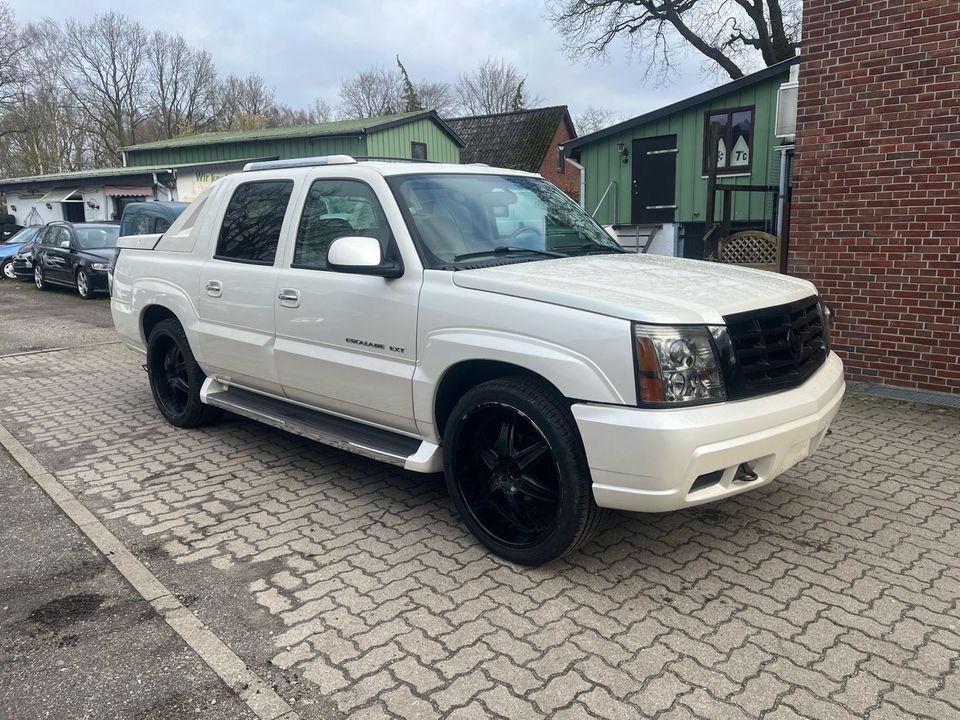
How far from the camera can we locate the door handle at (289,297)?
434cm

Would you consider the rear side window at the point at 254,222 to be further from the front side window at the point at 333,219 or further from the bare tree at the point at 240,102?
the bare tree at the point at 240,102

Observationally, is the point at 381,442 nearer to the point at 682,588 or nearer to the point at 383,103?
the point at 682,588

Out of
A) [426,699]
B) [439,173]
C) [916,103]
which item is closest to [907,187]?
[916,103]

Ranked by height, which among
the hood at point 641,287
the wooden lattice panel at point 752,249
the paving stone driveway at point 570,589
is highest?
the hood at point 641,287

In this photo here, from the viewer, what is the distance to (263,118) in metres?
49.2

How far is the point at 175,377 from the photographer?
5.91 m

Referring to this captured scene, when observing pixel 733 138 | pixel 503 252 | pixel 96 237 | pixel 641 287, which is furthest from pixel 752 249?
pixel 96 237

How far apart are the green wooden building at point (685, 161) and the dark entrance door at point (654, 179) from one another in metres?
0.02

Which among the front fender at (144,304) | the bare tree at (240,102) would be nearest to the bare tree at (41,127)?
the bare tree at (240,102)

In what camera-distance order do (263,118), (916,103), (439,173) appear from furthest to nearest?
(263,118) → (916,103) → (439,173)

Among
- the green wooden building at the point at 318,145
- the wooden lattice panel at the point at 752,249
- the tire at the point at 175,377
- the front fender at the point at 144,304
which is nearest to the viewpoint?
the front fender at the point at 144,304

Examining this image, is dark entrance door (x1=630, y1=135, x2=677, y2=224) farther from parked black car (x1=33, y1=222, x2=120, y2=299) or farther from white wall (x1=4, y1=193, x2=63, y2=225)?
white wall (x1=4, y1=193, x2=63, y2=225)

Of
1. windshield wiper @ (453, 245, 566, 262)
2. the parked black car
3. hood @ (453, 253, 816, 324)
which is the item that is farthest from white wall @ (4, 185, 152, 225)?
hood @ (453, 253, 816, 324)

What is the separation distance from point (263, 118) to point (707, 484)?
51.7 meters
